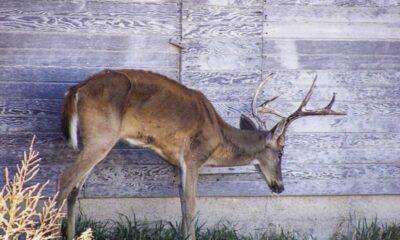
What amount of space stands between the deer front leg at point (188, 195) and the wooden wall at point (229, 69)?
1.37ft

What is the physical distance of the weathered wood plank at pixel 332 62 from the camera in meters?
8.41

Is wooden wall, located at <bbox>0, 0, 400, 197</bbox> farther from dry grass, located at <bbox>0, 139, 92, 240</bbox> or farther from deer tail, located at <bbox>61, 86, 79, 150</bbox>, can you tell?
dry grass, located at <bbox>0, 139, 92, 240</bbox>

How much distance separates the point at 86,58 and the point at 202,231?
6.67 ft

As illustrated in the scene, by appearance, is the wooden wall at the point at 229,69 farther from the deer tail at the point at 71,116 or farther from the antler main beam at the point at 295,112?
the deer tail at the point at 71,116

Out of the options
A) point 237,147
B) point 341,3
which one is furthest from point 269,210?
point 341,3

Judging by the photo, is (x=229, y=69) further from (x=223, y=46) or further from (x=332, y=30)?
(x=332, y=30)

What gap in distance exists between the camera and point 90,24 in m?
7.93

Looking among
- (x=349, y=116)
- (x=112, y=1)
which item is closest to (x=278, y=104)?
(x=349, y=116)

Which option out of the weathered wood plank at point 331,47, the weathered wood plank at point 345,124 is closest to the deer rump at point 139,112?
the weathered wood plank at point 345,124

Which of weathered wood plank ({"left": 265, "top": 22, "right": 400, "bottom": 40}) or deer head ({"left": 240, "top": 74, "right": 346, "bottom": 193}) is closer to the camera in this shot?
deer head ({"left": 240, "top": 74, "right": 346, "bottom": 193})

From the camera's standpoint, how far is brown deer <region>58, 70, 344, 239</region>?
7.34 meters

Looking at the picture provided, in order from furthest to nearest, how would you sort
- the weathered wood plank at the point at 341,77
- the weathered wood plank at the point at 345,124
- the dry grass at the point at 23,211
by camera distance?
the weathered wood plank at the point at 345,124, the weathered wood plank at the point at 341,77, the dry grass at the point at 23,211

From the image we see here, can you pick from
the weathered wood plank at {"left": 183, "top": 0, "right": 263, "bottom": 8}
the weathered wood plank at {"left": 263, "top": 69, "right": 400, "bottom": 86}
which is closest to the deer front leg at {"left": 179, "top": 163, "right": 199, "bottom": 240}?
the weathered wood plank at {"left": 263, "top": 69, "right": 400, "bottom": 86}

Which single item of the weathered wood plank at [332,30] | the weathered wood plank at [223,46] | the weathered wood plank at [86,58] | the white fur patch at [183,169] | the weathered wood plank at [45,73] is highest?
the weathered wood plank at [332,30]
